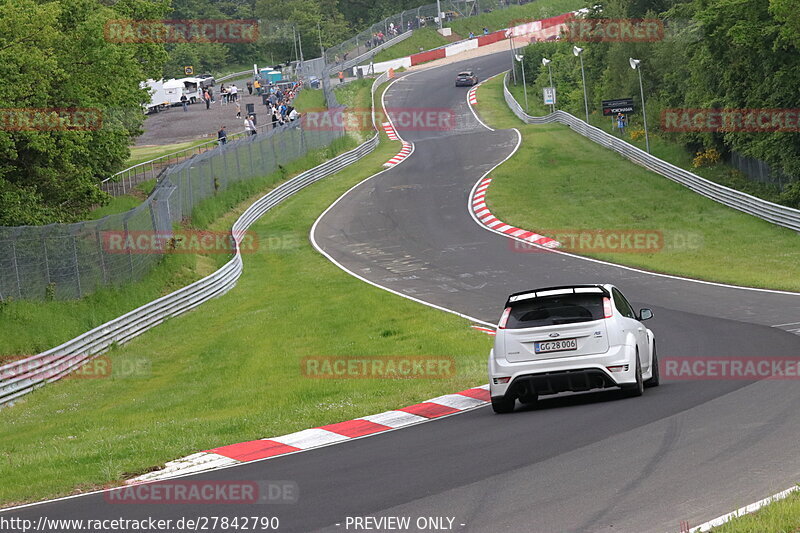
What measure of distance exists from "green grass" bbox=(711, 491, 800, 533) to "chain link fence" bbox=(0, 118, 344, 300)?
72.2 feet

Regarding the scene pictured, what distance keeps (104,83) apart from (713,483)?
3058cm

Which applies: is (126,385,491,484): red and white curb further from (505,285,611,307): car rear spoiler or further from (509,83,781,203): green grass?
(509,83,781,203): green grass

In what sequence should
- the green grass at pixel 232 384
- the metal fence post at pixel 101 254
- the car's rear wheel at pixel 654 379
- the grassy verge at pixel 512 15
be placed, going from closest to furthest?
the green grass at pixel 232 384
the car's rear wheel at pixel 654 379
the metal fence post at pixel 101 254
the grassy verge at pixel 512 15

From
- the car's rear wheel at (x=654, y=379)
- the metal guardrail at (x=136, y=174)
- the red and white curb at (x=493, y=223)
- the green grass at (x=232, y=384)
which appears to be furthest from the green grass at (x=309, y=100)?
the car's rear wheel at (x=654, y=379)

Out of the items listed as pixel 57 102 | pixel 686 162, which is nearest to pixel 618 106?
pixel 686 162

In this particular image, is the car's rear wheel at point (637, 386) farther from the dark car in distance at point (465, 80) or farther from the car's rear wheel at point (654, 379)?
the dark car in distance at point (465, 80)

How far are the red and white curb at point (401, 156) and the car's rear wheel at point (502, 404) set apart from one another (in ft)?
153

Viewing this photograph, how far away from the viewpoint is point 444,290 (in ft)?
103

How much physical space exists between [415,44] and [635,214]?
74466mm

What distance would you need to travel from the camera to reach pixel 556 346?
1309 centimetres

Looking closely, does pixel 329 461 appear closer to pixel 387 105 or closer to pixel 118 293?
pixel 118 293

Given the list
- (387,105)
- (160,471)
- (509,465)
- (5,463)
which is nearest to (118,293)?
(5,463)

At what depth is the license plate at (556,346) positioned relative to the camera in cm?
1306

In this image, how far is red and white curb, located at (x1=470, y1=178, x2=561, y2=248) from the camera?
38.6m
